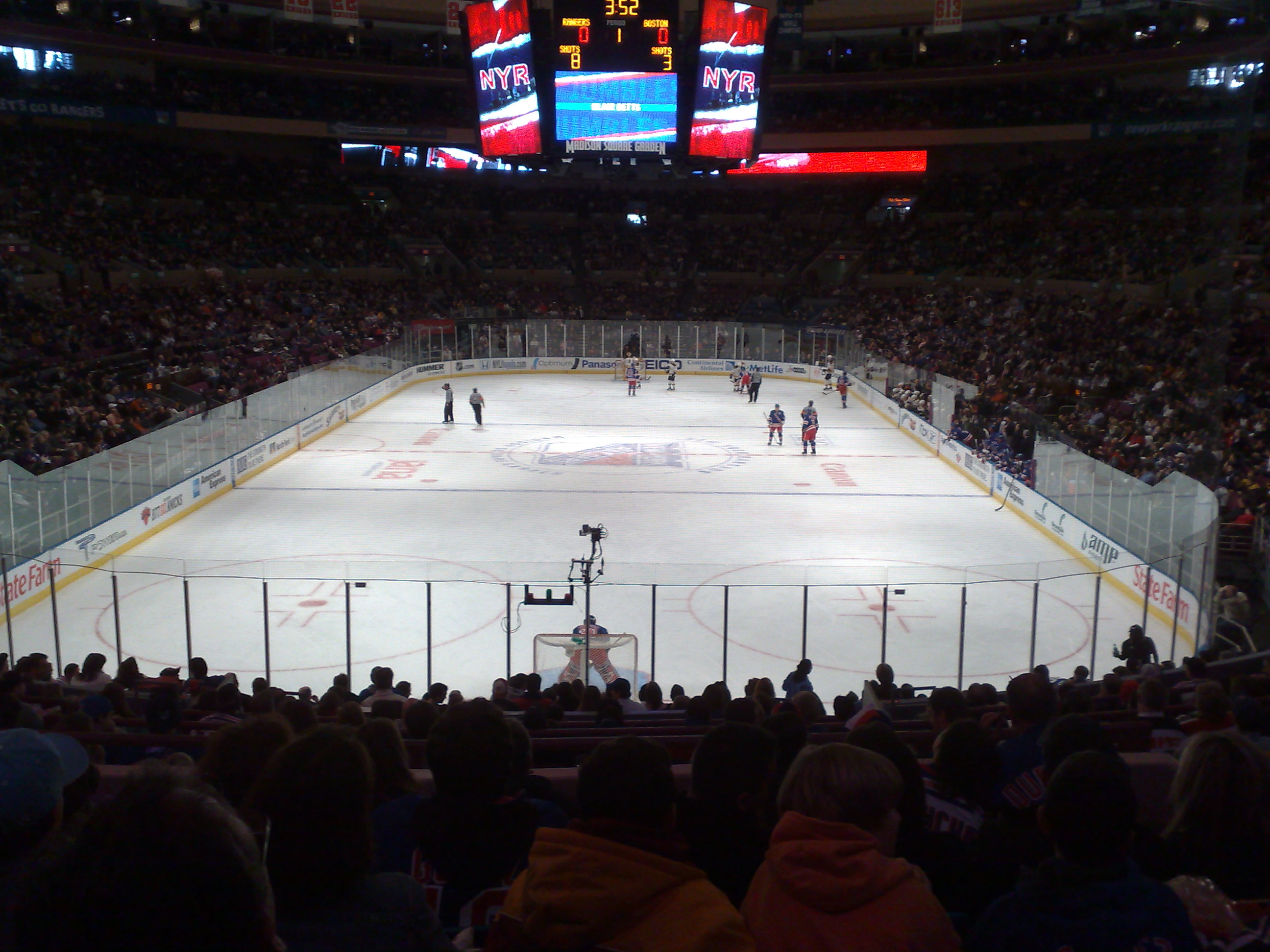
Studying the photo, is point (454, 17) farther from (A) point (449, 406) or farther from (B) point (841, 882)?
(B) point (841, 882)

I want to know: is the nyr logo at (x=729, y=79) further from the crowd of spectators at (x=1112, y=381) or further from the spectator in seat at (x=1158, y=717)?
the spectator in seat at (x=1158, y=717)

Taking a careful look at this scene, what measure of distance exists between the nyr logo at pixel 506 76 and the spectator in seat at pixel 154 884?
100 feet

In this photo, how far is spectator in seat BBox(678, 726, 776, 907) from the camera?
9.34 ft

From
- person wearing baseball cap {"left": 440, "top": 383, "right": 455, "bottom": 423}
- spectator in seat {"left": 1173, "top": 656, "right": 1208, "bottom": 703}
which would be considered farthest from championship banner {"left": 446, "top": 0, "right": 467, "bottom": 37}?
spectator in seat {"left": 1173, "top": 656, "right": 1208, "bottom": 703}

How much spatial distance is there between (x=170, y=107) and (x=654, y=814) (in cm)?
4494

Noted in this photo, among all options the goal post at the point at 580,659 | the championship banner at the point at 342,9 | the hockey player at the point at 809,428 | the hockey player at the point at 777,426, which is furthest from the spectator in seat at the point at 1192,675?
the championship banner at the point at 342,9

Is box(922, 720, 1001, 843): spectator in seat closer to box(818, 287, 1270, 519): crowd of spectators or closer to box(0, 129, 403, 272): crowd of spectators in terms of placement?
box(818, 287, 1270, 519): crowd of spectators

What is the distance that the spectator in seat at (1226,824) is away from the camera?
294 centimetres

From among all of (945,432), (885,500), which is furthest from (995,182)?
(885,500)

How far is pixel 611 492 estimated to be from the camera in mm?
21484

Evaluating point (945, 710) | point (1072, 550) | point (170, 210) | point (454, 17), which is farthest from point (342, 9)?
point (945, 710)

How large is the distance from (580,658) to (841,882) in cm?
845

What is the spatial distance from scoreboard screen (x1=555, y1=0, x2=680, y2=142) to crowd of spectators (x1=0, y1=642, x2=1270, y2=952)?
27476 millimetres

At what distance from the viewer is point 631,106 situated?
29.7m
